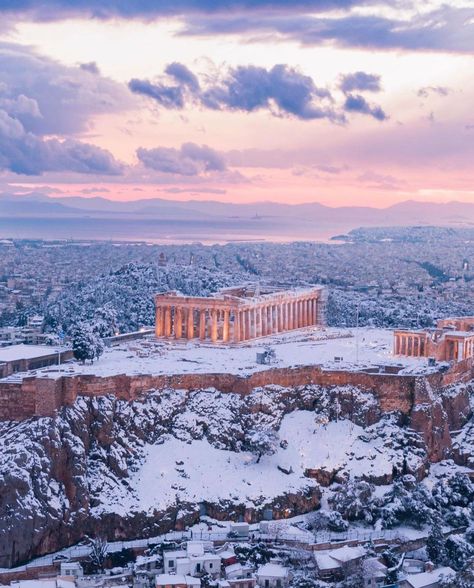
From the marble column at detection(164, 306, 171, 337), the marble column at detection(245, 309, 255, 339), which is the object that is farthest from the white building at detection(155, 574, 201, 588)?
the marble column at detection(164, 306, 171, 337)

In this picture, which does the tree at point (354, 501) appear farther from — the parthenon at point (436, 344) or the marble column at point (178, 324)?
the marble column at point (178, 324)

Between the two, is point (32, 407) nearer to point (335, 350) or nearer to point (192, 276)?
point (335, 350)

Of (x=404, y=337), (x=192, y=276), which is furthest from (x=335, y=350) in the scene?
(x=192, y=276)

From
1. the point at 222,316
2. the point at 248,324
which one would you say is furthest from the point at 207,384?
the point at 222,316

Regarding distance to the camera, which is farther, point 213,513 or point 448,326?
point 448,326

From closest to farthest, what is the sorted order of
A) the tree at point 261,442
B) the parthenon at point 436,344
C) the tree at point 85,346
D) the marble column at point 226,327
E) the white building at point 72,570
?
the white building at point 72,570, the tree at point 261,442, the tree at point 85,346, the parthenon at point 436,344, the marble column at point 226,327

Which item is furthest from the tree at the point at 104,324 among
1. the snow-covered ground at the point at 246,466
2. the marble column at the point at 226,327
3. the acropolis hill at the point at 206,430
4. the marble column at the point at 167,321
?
the snow-covered ground at the point at 246,466
